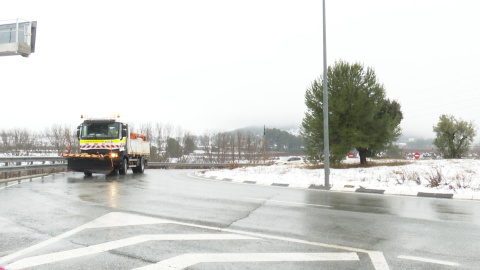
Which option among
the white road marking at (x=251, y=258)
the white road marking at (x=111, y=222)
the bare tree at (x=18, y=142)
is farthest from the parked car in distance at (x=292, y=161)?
the bare tree at (x=18, y=142)

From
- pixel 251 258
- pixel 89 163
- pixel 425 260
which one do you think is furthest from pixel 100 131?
pixel 425 260

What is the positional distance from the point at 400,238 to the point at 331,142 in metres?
20.0

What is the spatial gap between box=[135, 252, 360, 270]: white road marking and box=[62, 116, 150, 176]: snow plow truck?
51.2ft

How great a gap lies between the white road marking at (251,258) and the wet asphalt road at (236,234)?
0.01 m

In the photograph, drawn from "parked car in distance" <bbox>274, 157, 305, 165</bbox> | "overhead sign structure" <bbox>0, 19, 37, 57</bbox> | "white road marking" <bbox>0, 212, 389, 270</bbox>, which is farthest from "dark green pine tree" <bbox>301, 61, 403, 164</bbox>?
"white road marking" <bbox>0, 212, 389, 270</bbox>

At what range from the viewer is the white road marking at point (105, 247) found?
13.7ft

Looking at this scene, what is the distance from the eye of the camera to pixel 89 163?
18.6m

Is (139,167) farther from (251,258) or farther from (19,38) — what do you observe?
(251,258)

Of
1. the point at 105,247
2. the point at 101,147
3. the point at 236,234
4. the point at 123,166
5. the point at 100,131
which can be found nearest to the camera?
the point at 105,247

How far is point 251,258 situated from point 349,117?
21.8m

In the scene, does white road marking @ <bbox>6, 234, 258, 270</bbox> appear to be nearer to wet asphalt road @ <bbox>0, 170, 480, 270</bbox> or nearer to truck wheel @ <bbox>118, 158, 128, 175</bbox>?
wet asphalt road @ <bbox>0, 170, 480, 270</bbox>

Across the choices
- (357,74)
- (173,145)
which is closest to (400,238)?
(357,74)

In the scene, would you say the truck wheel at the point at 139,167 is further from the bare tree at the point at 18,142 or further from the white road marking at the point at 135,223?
the bare tree at the point at 18,142

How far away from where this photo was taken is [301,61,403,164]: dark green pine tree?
24.3 m
